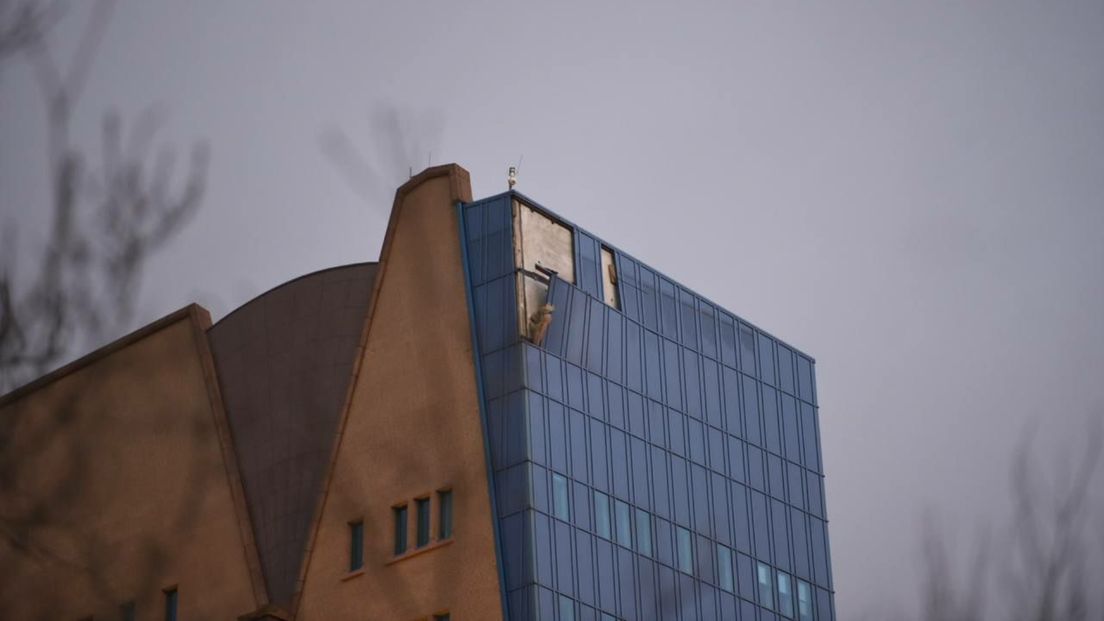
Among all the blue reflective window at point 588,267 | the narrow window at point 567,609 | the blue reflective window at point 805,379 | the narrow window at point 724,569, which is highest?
the blue reflective window at point 805,379

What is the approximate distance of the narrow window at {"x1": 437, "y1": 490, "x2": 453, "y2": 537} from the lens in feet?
178

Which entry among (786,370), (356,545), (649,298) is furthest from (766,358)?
(356,545)

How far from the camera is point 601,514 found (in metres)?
56.4

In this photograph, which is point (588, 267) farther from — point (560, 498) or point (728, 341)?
point (560, 498)

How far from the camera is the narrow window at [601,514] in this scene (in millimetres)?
56062

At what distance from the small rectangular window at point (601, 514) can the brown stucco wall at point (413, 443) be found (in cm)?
404

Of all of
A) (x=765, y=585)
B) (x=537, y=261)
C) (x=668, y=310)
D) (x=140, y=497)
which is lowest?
(x=765, y=585)

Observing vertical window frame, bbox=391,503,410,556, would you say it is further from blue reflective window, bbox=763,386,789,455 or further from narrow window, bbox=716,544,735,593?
blue reflective window, bbox=763,386,789,455

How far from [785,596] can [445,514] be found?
15.1 m

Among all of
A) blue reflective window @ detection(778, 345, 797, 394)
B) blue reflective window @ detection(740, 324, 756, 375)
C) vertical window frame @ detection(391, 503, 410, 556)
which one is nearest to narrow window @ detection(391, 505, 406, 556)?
vertical window frame @ detection(391, 503, 410, 556)

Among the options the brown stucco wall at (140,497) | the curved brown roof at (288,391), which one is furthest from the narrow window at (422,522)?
the brown stucco wall at (140,497)

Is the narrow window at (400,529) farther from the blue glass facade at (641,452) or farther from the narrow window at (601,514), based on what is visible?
the narrow window at (601,514)

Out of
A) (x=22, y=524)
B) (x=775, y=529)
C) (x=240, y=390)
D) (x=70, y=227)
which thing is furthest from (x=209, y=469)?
(x=70, y=227)

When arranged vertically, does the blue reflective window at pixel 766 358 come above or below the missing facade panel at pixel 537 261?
above
